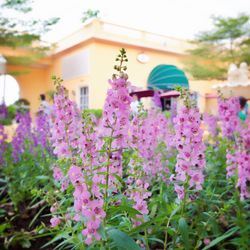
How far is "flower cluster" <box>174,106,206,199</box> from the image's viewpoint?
0.65 meters

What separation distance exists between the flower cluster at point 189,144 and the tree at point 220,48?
5.27 ft

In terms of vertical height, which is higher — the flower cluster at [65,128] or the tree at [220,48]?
the tree at [220,48]

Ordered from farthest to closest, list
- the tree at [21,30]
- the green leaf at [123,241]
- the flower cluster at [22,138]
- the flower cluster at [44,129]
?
the tree at [21,30] < the flower cluster at [22,138] < the flower cluster at [44,129] < the green leaf at [123,241]

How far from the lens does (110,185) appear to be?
2.13 feet

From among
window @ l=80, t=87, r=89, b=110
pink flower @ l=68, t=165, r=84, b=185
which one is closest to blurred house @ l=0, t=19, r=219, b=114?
window @ l=80, t=87, r=89, b=110

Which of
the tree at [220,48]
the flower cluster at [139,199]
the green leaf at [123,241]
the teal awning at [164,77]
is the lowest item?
the green leaf at [123,241]

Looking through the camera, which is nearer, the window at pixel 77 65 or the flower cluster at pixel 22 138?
the flower cluster at pixel 22 138

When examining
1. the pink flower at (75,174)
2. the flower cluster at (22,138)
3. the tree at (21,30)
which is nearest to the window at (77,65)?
the flower cluster at (22,138)

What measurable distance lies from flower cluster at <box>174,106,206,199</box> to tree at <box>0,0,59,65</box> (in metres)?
1.87

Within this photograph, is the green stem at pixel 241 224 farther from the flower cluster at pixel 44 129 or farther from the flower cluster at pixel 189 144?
the flower cluster at pixel 44 129

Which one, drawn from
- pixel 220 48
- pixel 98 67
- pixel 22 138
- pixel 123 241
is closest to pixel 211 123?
pixel 98 67

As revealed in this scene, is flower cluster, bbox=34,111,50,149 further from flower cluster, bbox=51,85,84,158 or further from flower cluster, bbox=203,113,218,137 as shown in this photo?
flower cluster, bbox=203,113,218,137

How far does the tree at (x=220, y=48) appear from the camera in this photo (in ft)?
8.20

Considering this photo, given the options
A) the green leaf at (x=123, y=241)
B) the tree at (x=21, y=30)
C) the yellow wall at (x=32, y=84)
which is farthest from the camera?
the tree at (x=21, y=30)
